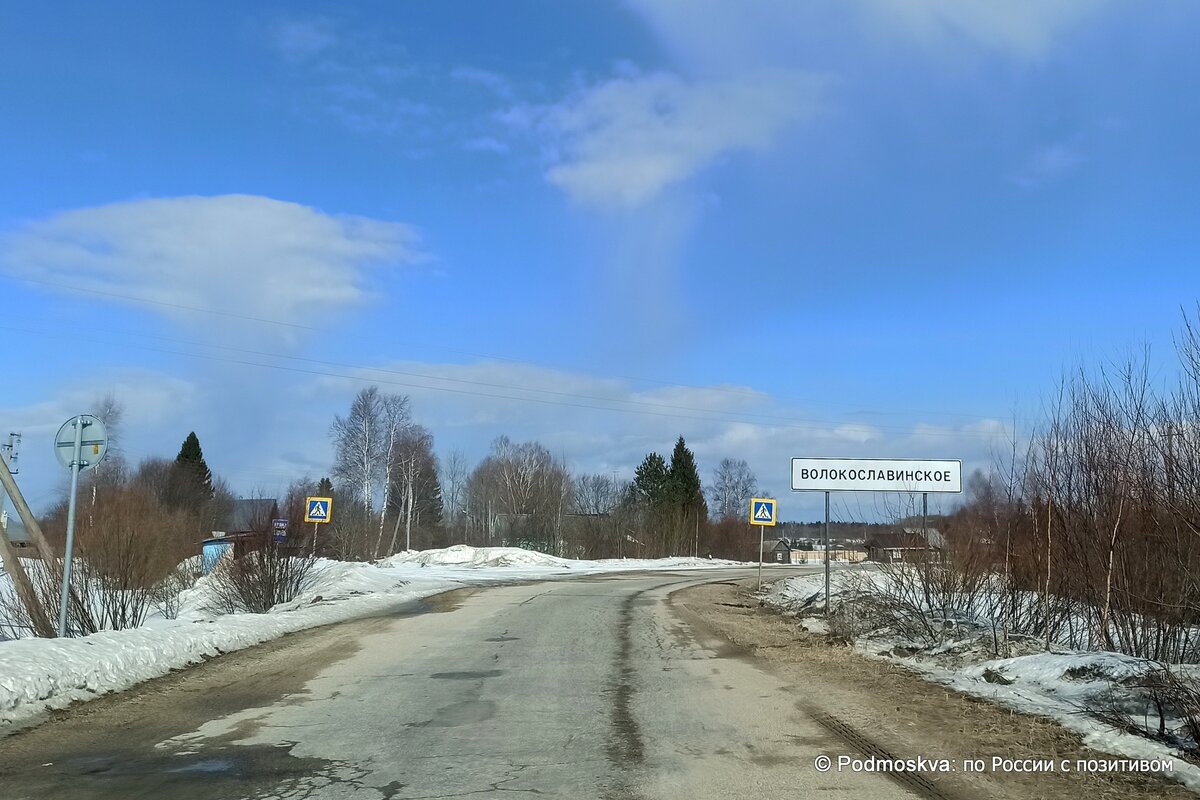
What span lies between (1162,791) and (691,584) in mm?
27790

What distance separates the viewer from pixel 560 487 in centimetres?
8544

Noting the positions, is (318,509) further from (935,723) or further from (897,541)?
(935,723)

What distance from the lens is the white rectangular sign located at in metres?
17.6

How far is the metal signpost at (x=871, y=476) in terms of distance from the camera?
1759 centimetres

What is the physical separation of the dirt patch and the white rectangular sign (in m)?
4.01

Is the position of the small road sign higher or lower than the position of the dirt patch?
higher

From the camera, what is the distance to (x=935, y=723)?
8.17 metres

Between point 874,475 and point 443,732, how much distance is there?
12.3 metres

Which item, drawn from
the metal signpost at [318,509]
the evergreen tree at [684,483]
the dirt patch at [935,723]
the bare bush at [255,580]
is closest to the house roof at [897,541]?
the dirt patch at [935,723]

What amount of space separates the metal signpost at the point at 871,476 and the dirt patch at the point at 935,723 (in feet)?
13.1

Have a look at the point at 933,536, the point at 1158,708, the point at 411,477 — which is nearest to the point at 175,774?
the point at 1158,708

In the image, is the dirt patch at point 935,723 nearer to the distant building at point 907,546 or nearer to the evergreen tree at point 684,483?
the distant building at point 907,546

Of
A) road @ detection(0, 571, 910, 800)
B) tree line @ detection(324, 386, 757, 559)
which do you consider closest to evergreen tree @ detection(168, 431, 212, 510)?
tree line @ detection(324, 386, 757, 559)

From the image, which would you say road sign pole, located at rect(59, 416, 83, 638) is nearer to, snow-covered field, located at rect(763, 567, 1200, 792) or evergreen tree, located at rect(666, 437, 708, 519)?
snow-covered field, located at rect(763, 567, 1200, 792)
